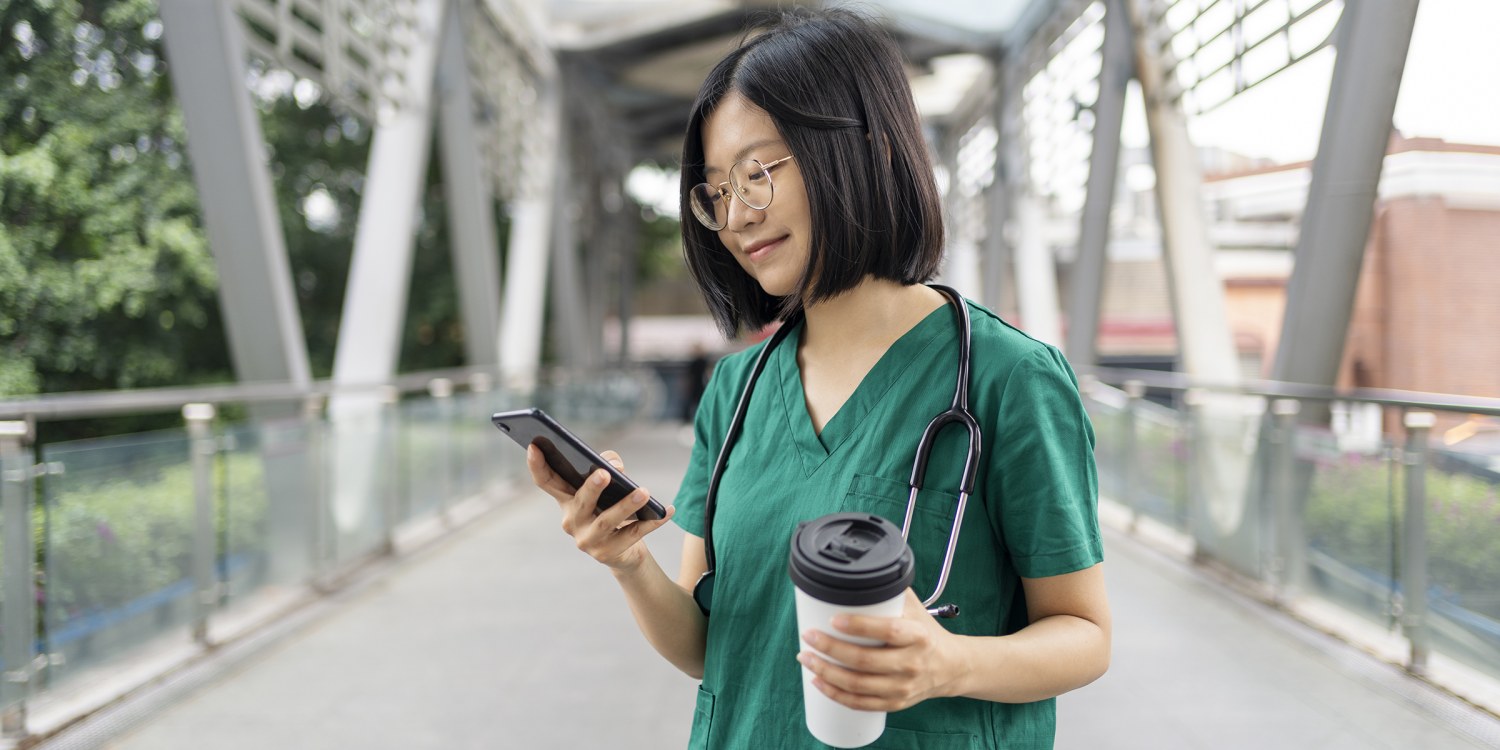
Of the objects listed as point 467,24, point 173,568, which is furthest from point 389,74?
point 173,568

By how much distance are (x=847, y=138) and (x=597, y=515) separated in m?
0.44

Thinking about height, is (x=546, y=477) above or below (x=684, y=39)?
below

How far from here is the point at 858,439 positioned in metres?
1.02

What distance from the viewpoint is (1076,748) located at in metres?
3.11

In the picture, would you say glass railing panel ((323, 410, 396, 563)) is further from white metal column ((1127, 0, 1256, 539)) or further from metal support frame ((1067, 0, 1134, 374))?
metal support frame ((1067, 0, 1134, 374))

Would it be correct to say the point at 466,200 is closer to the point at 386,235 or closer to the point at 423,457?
the point at 386,235

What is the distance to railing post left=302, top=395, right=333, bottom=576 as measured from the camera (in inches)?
198

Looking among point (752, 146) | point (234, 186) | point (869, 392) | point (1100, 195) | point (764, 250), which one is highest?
point (1100, 195)

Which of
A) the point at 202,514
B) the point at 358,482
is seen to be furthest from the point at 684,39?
the point at 202,514

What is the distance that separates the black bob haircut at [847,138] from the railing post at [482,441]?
7.25 metres

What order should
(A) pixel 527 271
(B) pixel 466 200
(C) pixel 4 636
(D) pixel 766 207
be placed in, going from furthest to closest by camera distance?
(A) pixel 527 271 < (B) pixel 466 200 < (C) pixel 4 636 < (D) pixel 766 207

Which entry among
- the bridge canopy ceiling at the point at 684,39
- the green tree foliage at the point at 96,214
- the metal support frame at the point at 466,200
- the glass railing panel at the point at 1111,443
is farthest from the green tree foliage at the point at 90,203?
the bridge canopy ceiling at the point at 684,39

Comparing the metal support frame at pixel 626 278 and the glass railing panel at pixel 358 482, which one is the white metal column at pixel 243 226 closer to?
the glass railing panel at pixel 358 482

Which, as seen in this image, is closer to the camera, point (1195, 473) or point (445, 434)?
point (1195, 473)
